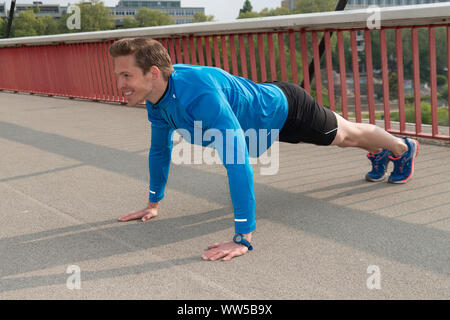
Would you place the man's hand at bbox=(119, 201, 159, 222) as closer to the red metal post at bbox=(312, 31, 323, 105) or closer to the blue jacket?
the blue jacket

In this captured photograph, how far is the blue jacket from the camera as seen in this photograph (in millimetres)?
2662

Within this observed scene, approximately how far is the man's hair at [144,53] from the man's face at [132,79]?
0.08 feet

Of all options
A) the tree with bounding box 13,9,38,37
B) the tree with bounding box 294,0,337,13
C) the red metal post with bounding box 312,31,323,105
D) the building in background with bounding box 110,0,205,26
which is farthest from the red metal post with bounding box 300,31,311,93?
the building in background with bounding box 110,0,205,26

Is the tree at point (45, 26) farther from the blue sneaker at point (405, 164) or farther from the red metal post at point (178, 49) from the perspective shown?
the blue sneaker at point (405, 164)

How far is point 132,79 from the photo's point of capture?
→ 8.99 ft

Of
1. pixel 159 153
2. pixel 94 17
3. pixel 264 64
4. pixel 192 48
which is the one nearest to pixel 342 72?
pixel 264 64

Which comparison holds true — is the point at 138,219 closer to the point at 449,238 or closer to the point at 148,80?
the point at 148,80

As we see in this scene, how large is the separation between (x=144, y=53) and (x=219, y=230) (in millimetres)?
1185

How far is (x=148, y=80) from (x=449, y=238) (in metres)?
1.89

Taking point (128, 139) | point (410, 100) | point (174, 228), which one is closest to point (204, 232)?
point (174, 228)

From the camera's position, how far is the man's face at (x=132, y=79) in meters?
2.73

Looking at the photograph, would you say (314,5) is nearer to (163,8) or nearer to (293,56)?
(163,8)

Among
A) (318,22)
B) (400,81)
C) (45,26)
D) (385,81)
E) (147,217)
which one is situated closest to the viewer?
(147,217)
